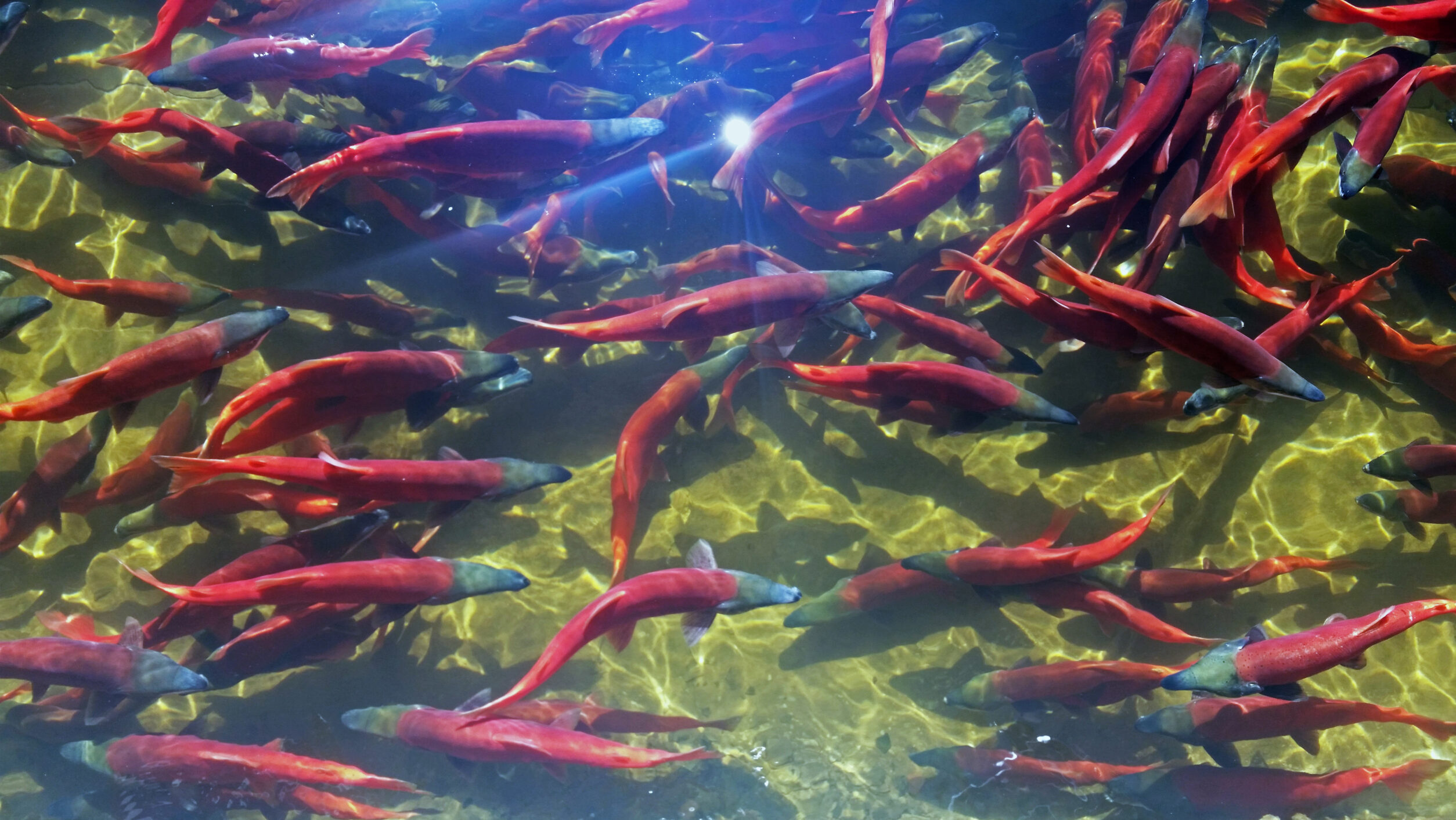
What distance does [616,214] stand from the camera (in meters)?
6.52

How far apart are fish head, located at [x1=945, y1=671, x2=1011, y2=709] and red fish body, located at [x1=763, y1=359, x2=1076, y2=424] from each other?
178cm

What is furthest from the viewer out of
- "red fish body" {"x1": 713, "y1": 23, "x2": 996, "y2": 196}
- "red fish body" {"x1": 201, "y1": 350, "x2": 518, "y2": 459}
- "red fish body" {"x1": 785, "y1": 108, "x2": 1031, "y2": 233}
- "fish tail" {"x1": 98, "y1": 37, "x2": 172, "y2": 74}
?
"red fish body" {"x1": 713, "y1": 23, "x2": 996, "y2": 196}

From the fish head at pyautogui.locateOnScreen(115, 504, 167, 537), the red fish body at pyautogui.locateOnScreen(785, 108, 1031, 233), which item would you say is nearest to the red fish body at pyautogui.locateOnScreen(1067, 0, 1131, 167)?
the red fish body at pyautogui.locateOnScreen(785, 108, 1031, 233)

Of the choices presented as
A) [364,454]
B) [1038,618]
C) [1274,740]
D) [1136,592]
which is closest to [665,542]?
[364,454]

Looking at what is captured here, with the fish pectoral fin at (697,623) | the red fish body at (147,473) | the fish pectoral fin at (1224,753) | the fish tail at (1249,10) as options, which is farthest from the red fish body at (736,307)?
the fish tail at (1249,10)

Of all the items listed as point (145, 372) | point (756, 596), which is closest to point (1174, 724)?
point (756, 596)

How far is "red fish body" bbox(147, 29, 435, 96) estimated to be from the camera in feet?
15.6

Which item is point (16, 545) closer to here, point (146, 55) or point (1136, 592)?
point (146, 55)

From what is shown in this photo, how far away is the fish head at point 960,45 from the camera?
589cm

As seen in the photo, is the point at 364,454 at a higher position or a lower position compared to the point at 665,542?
higher

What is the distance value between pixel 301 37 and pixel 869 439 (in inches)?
205

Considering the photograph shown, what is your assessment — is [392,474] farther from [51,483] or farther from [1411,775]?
[1411,775]

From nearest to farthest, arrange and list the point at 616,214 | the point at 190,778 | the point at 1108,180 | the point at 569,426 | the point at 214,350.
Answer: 1. the point at 214,350
2. the point at 1108,180
3. the point at 190,778
4. the point at 569,426
5. the point at 616,214

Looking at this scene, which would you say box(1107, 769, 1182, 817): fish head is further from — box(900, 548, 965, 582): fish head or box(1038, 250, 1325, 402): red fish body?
box(1038, 250, 1325, 402): red fish body
